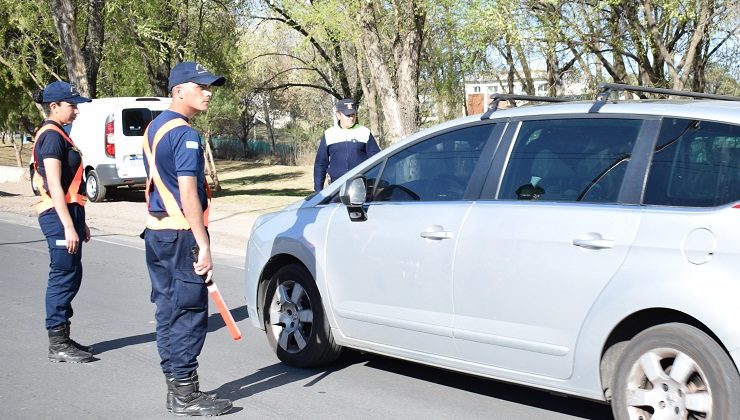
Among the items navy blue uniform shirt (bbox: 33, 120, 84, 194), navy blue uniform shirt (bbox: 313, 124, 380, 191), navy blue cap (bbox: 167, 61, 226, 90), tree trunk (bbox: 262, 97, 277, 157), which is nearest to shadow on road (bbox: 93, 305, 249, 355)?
navy blue uniform shirt (bbox: 33, 120, 84, 194)

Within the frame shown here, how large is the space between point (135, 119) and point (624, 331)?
1718 cm

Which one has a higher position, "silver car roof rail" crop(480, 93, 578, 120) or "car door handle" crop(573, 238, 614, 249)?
"silver car roof rail" crop(480, 93, 578, 120)

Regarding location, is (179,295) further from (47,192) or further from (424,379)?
(47,192)

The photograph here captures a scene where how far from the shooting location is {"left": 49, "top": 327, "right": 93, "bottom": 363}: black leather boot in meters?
6.72

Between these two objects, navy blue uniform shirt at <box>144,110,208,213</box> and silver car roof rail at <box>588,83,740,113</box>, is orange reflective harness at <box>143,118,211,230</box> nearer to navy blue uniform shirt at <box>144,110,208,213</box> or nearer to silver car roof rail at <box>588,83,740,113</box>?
navy blue uniform shirt at <box>144,110,208,213</box>

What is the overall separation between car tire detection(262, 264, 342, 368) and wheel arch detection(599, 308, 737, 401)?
2085mm

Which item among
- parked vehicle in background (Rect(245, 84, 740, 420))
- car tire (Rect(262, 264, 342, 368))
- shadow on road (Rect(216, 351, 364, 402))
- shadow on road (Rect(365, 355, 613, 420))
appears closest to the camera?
parked vehicle in background (Rect(245, 84, 740, 420))

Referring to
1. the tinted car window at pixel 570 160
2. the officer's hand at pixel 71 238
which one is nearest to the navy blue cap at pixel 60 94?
the officer's hand at pixel 71 238

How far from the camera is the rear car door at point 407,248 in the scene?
5.39 meters

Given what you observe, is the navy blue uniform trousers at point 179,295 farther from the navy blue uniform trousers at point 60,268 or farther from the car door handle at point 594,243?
the car door handle at point 594,243

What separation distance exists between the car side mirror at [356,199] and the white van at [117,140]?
14897mm

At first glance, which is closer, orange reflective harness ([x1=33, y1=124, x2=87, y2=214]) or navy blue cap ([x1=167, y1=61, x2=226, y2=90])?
navy blue cap ([x1=167, y1=61, x2=226, y2=90])

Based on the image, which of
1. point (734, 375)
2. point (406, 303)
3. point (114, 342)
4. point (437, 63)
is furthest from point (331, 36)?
point (734, 375)

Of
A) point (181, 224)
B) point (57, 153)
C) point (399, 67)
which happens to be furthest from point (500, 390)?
point (399, 67)
